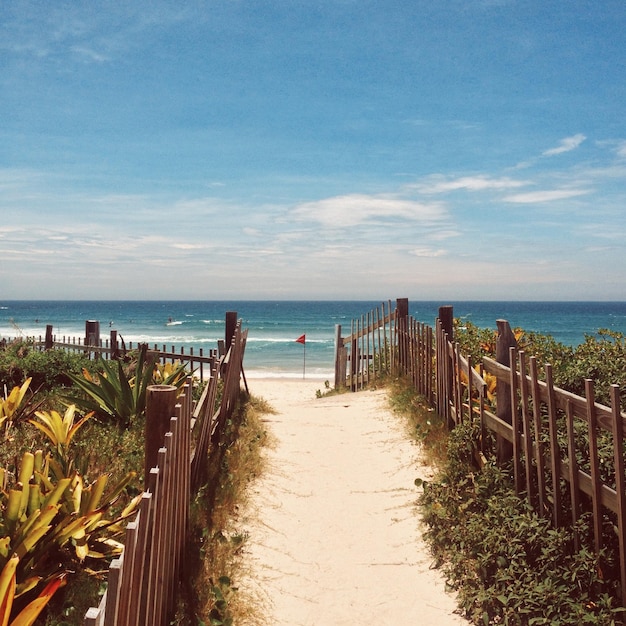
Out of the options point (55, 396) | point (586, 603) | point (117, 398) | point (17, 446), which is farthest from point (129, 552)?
point (55, 396)

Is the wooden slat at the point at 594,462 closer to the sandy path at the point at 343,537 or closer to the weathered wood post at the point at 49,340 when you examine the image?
the sandy path at the point at 343,537

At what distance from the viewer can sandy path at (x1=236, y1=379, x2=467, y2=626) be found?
386cm

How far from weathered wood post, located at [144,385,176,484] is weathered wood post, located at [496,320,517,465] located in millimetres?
2835

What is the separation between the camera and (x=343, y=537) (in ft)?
16.1

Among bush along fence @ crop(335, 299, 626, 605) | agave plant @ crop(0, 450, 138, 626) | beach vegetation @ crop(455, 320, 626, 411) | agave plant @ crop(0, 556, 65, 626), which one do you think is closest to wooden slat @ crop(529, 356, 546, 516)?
bush along fence @ crop(335, 299, 626, 605)

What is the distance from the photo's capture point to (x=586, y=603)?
3336 mm

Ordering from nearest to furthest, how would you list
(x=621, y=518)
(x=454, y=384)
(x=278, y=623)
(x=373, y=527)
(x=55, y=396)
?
(x=621, y=518)
(x=278, y=623)
(x=373, y=527)
(x=454, y=384)
(x=55, y=396)

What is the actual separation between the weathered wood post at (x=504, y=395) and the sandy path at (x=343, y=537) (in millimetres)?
1035

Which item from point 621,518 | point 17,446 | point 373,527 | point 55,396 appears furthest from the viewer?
point 55,396

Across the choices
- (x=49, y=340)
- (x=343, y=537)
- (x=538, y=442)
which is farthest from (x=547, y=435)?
(x=49, y=340)

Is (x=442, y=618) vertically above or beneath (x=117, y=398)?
beneath

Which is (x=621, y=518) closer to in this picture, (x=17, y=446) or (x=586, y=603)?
(x=586, y=603)

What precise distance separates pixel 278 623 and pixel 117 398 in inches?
148

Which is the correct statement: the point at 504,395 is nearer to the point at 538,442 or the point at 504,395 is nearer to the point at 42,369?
the point at 538,442
